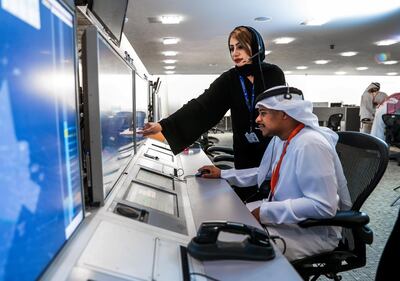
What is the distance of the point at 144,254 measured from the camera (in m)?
0.82

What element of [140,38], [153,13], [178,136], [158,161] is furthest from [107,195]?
[140,38]

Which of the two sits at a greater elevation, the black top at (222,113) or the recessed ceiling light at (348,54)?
the recessed ceiling light at (348,54)

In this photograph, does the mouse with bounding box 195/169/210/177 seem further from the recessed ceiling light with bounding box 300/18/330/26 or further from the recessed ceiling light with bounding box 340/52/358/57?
the recessed ceiling light with bounding box 340/52/358/57

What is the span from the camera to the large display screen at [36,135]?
51 centimetres

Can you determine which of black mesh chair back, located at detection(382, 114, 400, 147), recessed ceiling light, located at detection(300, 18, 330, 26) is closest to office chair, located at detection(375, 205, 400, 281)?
recessed ceiling light, located at detection(300, 18, 330, 26)

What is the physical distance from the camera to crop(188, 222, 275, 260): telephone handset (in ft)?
2.83

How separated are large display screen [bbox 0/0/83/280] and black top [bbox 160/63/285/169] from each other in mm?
1205

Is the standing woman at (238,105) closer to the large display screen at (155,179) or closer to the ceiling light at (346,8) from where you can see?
the large display screen at (155,179)

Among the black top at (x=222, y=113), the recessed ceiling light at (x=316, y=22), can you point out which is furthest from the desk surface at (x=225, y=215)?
the recessed ceiling light at (x=316, y=22)

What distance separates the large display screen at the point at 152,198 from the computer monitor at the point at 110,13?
761 millimetres

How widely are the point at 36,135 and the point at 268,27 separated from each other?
5.94 m

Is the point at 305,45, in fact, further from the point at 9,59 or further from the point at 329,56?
the point at 9,59

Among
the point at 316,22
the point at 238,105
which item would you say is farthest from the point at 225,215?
the point at 316,22

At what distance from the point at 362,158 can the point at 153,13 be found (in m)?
4.19
